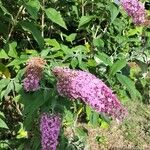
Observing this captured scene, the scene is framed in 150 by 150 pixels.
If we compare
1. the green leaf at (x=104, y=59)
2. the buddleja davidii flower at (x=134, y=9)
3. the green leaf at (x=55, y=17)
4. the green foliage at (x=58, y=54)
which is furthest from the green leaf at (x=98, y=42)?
the green leaf at (x=55, y=17)

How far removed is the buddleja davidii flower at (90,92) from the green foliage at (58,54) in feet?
0.62

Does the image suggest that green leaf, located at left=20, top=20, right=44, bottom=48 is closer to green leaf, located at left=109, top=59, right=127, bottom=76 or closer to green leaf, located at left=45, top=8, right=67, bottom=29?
green leaf, located at left=45, top=8, right=67, bottom=29

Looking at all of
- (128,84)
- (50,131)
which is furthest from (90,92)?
(128,84)

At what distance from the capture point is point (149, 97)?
5.50 meters

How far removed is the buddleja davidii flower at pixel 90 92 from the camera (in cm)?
213

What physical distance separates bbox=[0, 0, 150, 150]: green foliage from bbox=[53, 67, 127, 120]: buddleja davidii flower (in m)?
0.19

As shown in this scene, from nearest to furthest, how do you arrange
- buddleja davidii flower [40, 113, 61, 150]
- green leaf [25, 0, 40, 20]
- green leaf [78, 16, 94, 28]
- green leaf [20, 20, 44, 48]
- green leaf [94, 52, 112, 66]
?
1. buddleja davidii flower [40, 113, 61, 150]
2. green leaf [25, 0, 40, 20]
3. green leaf [20, 20, 44, 48]
4. green leaf [94, 52, 112, 66]
5. green leaf [78, 16, 94, 28]

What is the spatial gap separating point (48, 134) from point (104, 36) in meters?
1.23

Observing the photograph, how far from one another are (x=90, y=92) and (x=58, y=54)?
0.75 metres

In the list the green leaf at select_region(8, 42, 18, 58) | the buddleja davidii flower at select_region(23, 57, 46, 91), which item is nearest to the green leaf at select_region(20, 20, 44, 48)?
the green leaf at select_region(8, 42, 18, 58)

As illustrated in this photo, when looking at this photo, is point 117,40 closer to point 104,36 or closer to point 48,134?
point 104,36

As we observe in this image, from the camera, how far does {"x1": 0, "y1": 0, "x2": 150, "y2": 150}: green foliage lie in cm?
253

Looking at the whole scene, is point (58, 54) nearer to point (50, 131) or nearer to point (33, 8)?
point (33, 8)

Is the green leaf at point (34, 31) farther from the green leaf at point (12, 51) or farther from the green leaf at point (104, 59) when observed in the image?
the green leaf at point (104, 59)
